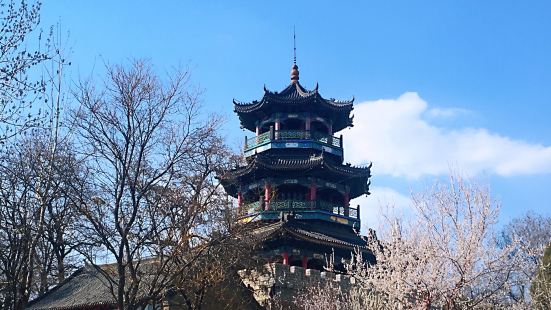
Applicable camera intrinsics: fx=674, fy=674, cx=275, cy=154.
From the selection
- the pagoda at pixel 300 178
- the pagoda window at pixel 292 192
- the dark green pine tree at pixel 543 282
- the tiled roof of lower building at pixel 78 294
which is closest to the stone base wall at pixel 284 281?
the pagoda at pixel 300 178

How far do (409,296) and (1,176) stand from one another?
9526 millimetres

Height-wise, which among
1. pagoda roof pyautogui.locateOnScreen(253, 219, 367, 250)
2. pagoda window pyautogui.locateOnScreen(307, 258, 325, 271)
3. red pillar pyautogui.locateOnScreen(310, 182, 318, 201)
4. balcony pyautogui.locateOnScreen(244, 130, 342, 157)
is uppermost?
balcony pyautogui.locateOnScreen(244, 130, 342, 157)

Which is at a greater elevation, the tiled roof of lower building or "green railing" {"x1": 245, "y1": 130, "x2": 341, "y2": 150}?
"green railing" {"x1": 245, "y1": 130, "x2": 341, "y2": 150}

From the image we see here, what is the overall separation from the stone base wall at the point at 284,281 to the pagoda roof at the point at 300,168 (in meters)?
6.15

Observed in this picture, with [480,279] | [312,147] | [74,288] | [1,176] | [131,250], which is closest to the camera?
[480,279]

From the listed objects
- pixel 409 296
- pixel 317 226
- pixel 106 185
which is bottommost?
pixel 409 296

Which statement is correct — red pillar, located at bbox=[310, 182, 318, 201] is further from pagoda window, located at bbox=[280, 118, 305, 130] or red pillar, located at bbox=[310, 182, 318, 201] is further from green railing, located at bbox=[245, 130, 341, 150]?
pagoda window, located at bbox=[280, 118, 305, 130]

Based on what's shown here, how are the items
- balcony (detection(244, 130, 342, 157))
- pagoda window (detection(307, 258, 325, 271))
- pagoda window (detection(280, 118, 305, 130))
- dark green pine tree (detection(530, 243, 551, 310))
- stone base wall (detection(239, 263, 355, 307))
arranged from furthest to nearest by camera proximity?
pagoda window (detection(280, 118, 305, 130)) < balcony (detection(244, 130, 342, 157)) < pagoda window (detection(307, 258, 325, 271)) < stone base wall (detection(239, 263, 355, 307)) < dark green pine tree (detection(530, 243, 551, 310))

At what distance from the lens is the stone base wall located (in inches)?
847

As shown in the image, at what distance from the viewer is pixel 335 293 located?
20.1 metres

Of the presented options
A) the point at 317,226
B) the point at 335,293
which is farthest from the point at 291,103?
the point at 335,293

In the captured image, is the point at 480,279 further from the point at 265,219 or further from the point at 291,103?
the point at 291,103

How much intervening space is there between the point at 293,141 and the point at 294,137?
0.26m

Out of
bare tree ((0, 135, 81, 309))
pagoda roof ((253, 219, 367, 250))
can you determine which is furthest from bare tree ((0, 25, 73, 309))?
pagoda roof ((253, 219, 367, 250))
